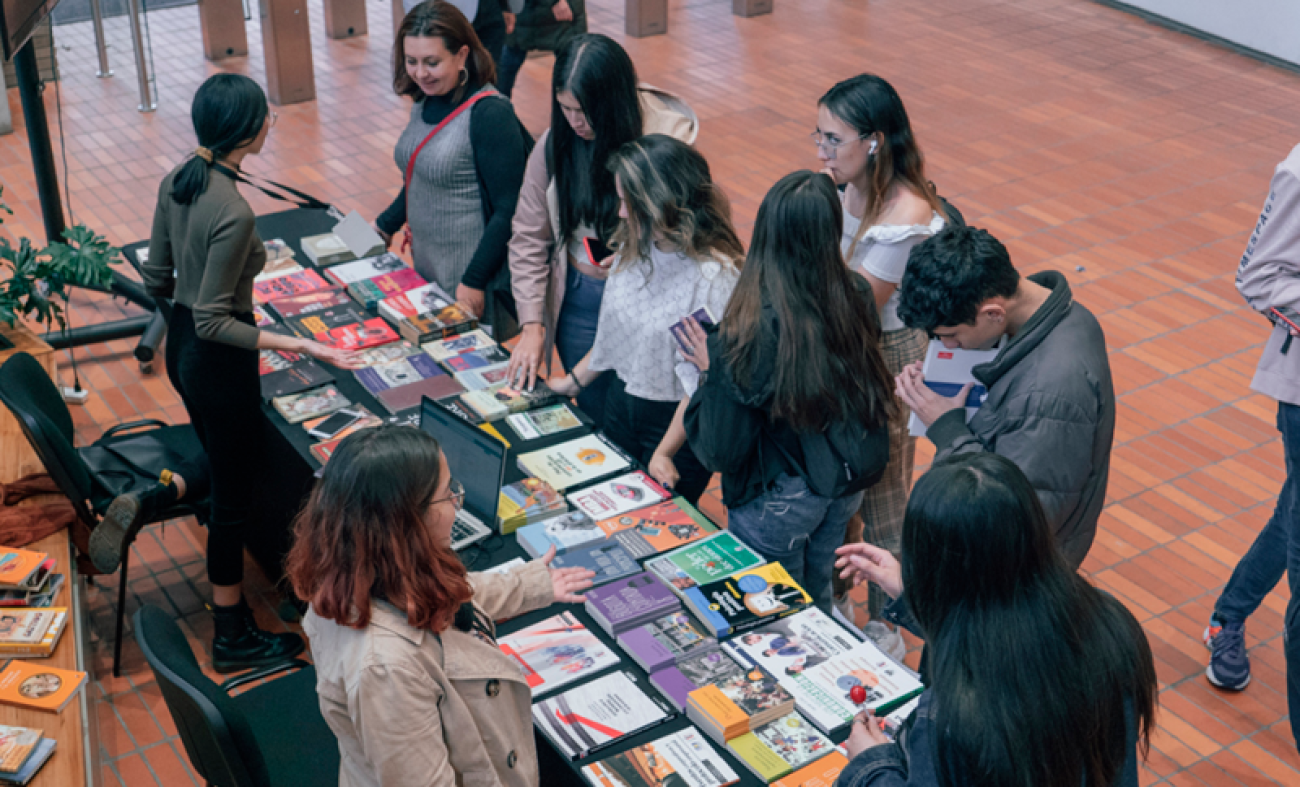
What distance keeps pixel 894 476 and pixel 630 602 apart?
1.20 meters

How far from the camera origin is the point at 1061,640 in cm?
192

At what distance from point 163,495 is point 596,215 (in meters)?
1.70

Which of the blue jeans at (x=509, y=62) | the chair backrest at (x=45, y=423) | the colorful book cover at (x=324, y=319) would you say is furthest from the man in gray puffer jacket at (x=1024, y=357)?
the blue jeans at (x=509, y=62)

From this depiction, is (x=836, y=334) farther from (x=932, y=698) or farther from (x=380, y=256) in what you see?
(x=380, y=256)

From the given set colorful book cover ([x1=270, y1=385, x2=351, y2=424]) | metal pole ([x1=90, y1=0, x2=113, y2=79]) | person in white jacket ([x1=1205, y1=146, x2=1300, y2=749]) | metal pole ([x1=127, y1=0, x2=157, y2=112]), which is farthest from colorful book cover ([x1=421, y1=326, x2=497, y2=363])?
metal pole ([x1=90, y1=0, x2=113, y2=79])

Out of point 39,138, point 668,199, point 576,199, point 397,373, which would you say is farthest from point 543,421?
point 39,138

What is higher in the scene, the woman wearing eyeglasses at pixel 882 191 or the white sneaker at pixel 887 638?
the woman wearing eyeglasses at pixel 882 191

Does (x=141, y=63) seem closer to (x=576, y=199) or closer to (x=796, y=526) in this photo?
(x=576, y=199)

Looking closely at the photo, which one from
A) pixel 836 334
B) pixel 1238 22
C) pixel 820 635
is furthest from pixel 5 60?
pixel 1238 22

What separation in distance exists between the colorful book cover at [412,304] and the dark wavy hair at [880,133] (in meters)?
1.61

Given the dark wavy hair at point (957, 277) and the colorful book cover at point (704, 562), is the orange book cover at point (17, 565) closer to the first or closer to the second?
the colorful book cover at point (704, 562)

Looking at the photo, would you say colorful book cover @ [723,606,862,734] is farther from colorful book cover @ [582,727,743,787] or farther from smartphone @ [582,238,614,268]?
smartphone @ [582,238,614,268]

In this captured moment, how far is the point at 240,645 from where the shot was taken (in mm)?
4031

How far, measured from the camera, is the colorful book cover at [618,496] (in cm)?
340
